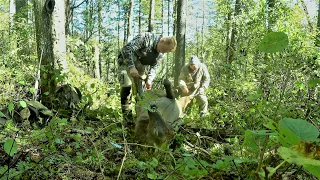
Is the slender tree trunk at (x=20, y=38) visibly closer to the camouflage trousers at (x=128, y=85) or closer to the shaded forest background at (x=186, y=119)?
the shaded forest background at (x=186, y=119)

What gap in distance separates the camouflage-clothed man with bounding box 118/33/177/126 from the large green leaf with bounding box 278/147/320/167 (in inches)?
170

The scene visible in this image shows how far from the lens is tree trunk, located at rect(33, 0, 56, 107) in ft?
16.3

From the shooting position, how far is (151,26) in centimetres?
1585

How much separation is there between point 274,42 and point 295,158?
2.13 feet

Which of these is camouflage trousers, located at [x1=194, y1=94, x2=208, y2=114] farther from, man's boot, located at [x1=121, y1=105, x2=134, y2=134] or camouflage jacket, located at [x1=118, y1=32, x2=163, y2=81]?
man's boot, located at [x1=121, y1=105, x2=134, y2=134]

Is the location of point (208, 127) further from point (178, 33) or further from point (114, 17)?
point (114, 17)

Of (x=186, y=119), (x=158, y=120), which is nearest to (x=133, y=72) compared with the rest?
(x=186, y=119)

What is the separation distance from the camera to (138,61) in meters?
5.60

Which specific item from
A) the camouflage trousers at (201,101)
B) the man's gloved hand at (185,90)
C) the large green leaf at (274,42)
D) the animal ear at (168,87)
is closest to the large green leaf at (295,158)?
the large green leaf at (274,42)

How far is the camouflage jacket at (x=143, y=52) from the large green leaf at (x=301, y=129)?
4335 millimetres

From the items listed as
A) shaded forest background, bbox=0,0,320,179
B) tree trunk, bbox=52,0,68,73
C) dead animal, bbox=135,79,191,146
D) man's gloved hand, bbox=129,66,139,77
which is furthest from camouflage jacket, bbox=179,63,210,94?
dead animal, bbox=135,79,191,146

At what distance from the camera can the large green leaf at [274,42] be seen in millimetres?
1285

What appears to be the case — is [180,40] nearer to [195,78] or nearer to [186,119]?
[195,78]

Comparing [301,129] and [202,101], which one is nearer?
[301,129]
